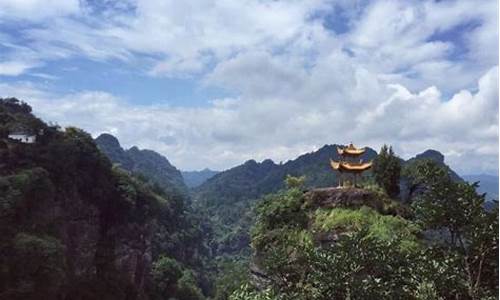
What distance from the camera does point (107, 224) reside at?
36344mm

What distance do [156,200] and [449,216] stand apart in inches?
1505

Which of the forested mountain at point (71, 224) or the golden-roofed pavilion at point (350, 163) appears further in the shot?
the forested mountain at point (71, 224)

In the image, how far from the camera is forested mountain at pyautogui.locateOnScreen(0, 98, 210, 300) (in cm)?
2567

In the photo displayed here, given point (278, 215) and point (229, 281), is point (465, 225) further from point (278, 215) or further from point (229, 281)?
point (229, 281)

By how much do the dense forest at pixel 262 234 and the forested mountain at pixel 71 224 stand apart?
0.24 feet

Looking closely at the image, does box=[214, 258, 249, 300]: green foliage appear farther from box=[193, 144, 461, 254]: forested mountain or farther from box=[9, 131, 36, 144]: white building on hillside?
box=[193, 144, 461, 254]: forested mountain

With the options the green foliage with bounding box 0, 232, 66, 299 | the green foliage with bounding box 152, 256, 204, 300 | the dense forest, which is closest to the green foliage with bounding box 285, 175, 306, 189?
the dense forest

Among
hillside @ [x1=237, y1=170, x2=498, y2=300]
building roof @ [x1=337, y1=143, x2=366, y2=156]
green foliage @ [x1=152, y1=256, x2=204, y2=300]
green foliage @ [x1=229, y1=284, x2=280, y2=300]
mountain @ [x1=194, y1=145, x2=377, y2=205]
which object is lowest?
green foliage @ [x1=152, y1=256, x2=204, y2=300]

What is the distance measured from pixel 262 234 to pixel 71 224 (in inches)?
764

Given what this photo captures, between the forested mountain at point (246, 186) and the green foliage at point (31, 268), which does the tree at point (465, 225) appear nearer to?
the green foliage at point (31, 268)

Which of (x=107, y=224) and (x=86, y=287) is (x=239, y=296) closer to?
(x=86, y=287)

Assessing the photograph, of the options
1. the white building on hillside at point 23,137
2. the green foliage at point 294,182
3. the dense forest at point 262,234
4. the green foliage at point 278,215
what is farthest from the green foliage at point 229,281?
the white building on hillside at point 23,137

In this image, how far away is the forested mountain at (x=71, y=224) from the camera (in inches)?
1011

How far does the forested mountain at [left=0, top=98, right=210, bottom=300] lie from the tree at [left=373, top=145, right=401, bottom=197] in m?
16.2
